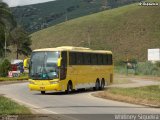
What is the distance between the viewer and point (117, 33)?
12350 cm

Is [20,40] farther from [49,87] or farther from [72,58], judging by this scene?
[49,87]

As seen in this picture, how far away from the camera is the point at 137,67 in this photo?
73.8 meters

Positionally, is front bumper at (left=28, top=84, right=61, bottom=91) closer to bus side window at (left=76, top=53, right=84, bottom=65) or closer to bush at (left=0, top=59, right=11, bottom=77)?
bus side window at (left=76, top=53, right=84, bottom=65)

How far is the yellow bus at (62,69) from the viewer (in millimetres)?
33031

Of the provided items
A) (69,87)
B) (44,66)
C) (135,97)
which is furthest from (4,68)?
(135,97)

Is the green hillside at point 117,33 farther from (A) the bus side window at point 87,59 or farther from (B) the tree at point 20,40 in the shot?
(A) the bus side window at point 87,59

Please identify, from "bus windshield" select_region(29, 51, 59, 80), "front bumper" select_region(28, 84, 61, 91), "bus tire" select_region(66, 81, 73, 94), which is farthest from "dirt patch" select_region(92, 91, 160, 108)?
"bus tire" select_region(66, 81, 73, 94)

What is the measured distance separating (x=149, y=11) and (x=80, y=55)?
3749 inches

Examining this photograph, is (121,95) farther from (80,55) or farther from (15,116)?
(15,116)

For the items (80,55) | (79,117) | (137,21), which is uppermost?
(137,21)

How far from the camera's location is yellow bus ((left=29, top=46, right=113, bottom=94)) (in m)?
33.0

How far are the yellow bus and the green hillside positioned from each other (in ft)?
238

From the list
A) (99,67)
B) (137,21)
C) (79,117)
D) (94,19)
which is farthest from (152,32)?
(79,117)

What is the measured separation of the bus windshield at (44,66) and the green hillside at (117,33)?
7693cm
